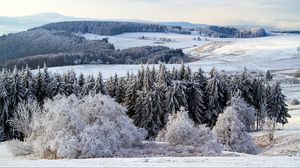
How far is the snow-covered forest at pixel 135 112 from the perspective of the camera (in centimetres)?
3678

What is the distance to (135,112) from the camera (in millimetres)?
62969

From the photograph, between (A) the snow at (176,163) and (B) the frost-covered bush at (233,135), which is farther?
(B) the frost-covered bush at (233,135)

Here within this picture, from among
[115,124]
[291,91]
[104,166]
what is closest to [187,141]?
[115,124]

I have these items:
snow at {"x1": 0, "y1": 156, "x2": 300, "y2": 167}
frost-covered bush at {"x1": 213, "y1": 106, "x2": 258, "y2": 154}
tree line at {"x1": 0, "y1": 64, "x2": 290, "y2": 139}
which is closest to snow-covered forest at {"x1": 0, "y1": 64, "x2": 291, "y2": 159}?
frost-covered bush at {"x1": 213, "y1": 106, "x2": 258, "y2": 154}

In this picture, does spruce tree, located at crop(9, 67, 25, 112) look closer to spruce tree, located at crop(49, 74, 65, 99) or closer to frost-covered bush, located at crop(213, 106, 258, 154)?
spruce tree, located at crop(49, 74, 65, 99)

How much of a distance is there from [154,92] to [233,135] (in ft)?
57.5

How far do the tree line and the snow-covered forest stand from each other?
0.12 metres

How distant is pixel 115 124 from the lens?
39.3 metres

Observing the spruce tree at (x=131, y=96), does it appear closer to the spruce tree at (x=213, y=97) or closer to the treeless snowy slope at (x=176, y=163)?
the spruce tree at (x=213, y=97)

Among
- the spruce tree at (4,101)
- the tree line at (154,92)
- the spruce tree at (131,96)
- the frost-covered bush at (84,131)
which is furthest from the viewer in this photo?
the spruce tree at (131,96)

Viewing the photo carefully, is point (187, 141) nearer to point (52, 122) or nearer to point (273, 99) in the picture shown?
point (52, 122)

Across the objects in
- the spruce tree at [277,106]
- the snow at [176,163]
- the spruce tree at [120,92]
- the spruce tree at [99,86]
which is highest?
the snow at [176,163]

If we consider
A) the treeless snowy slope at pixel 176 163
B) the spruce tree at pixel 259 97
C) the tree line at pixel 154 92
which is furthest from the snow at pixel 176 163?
the spruce tree at pixel 259 97

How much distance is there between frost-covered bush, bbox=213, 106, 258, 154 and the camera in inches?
1870
